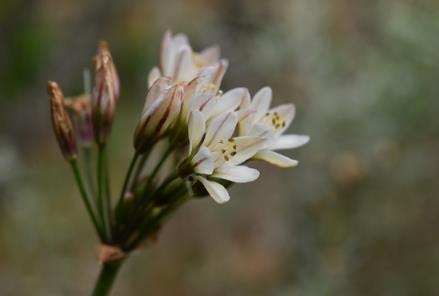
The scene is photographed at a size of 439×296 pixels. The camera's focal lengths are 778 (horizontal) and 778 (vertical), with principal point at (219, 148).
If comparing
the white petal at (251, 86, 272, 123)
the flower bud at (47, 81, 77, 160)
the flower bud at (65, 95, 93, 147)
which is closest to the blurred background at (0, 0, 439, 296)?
the flower bud at (65, 95, 93, 147)

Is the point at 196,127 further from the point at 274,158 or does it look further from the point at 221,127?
the point at 274,158

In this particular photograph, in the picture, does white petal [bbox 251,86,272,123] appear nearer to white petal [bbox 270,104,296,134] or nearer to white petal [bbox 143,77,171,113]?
white petal [bbox 270,104,296,134]

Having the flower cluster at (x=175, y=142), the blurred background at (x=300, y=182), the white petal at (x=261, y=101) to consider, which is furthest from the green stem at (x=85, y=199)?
the blurred background at (x=300, y=182)

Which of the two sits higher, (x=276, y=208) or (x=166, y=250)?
(x=276, y=208)

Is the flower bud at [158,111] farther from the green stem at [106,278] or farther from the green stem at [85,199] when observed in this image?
the green stem at [106,278]

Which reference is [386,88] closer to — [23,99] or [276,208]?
[276,208]

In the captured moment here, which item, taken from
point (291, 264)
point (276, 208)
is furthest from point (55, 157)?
point (291, 264)

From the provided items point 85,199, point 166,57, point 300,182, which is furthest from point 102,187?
point 300,182
